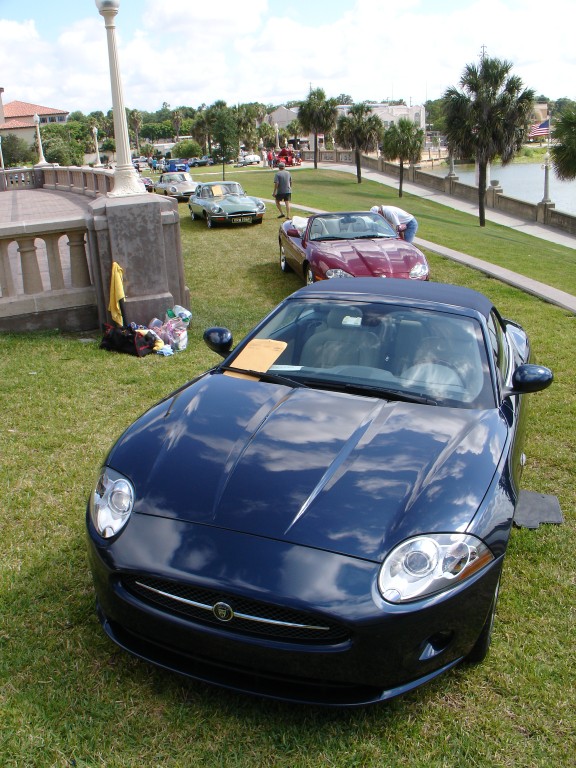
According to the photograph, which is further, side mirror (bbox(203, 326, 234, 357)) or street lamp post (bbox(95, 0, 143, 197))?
street lamp post (bbox(95, 0, 143, 197))

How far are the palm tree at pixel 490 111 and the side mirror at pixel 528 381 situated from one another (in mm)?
35162

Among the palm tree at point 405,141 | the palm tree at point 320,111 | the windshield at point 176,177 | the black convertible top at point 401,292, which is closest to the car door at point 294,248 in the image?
the black convertible top at point 401,292

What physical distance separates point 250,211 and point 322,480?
15559mm

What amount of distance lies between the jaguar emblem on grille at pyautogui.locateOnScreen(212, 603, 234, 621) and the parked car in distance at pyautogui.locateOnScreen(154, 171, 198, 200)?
90.3ft

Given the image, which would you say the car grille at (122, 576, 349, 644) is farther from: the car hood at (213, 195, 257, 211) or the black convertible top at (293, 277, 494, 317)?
the car hood at (213, 195, 257, 211)

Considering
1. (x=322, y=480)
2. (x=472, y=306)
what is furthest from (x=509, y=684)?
(x=472, y=306)

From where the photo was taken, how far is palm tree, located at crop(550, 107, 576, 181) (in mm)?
34156

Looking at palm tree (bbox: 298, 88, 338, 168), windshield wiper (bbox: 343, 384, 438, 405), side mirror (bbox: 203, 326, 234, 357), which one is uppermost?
palm tree (bbox: 298, 88, 338, 168)

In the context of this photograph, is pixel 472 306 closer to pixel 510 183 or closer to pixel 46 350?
pixel 46 350

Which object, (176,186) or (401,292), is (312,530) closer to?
(401,292)

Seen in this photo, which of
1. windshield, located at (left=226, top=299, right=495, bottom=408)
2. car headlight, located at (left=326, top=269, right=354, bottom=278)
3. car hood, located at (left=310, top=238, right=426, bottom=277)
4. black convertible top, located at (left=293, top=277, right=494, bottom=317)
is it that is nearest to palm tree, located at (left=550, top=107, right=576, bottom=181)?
car hood, located at (left=310, top=238, right=426, bottom=277)

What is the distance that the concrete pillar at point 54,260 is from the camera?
8.19 meters

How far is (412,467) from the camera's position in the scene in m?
2.99

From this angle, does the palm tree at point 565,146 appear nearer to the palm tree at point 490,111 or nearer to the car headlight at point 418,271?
the palm tree at point 490,111
